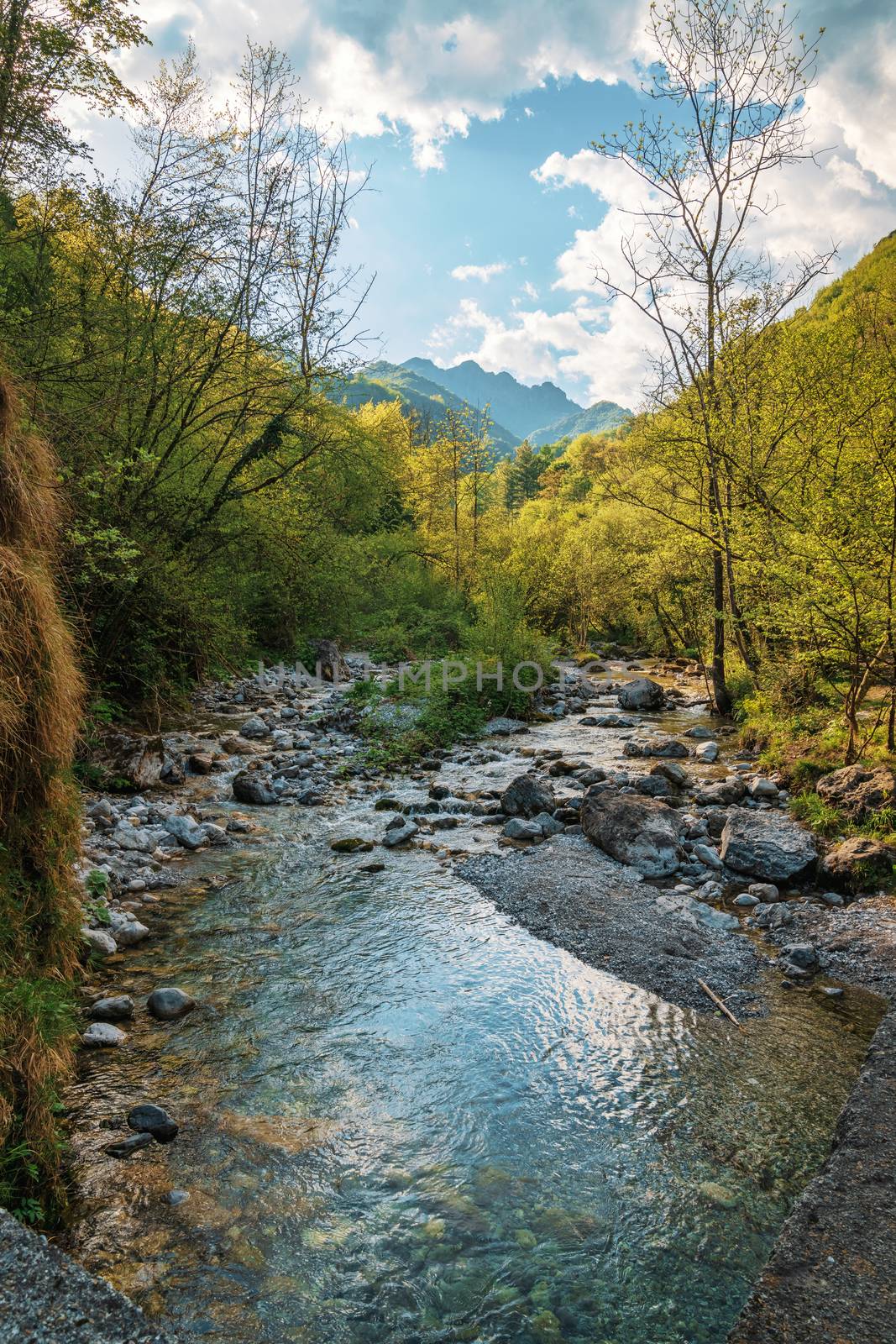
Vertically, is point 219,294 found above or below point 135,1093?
above

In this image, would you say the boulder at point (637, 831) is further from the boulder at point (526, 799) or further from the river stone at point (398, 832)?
the river stone at point (398, 832)

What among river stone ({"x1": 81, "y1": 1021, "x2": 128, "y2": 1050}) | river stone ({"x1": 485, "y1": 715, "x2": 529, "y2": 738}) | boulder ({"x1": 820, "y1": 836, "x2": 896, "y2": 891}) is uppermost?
river stone ({"x1": 485, "y1": 715, "x2": 529, "y2": 738})

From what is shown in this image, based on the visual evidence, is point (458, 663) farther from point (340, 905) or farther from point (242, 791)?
point (340, 905)

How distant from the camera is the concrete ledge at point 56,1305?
6.51 feet

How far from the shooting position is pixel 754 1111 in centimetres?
404

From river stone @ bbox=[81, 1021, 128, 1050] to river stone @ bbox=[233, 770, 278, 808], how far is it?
5.01 meters

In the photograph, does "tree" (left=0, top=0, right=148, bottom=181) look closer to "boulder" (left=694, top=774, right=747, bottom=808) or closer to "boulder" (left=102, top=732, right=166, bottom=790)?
"boulder" (left=102, top=732, right=166, bottom=790)

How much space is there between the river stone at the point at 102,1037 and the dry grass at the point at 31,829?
440mm

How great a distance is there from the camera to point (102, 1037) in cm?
441

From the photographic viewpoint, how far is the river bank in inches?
125

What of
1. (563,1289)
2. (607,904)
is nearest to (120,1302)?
(563,1289)

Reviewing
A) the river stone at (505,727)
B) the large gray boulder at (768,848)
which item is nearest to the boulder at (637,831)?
the large gray boulder at (768,848)

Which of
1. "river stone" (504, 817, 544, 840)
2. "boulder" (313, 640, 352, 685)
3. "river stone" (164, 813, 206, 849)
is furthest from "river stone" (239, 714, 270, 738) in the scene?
"boulder" (313, 640, 352, 685)

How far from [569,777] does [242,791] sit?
5.24m
